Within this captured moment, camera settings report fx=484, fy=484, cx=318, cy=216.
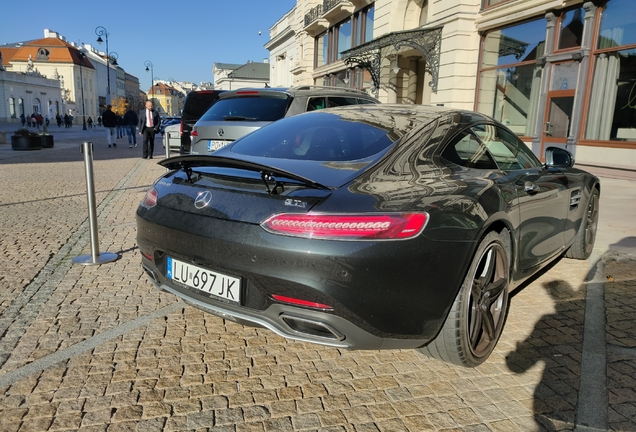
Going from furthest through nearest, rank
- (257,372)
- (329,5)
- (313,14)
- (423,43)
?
(313,14), (329,5), (423,43), (257,372)

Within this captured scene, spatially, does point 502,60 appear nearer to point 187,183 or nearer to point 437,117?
point 437,117

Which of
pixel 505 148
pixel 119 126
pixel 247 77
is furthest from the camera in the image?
pixel 247 77

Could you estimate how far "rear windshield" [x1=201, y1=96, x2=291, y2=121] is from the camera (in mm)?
6895

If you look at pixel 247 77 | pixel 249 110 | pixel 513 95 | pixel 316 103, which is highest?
pixel 247 77

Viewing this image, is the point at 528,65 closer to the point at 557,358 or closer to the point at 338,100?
the point at 338,100

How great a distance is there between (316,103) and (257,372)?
5084 millimetres

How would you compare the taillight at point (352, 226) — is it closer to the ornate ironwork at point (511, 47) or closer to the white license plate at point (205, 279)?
the white license plate at point (205, 279)

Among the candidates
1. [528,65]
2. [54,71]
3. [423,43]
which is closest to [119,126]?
[423,43]

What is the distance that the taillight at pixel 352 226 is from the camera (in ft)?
7.03

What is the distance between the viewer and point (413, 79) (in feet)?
69.4

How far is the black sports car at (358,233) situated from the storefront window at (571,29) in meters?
11.2

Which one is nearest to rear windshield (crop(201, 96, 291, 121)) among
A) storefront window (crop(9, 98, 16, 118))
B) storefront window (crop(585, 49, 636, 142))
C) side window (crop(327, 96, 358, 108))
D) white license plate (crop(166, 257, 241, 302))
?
side window (crop(327, 96, 358, 108))

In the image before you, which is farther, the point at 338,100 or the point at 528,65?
the point at 528,65

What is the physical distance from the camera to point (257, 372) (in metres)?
2.70
